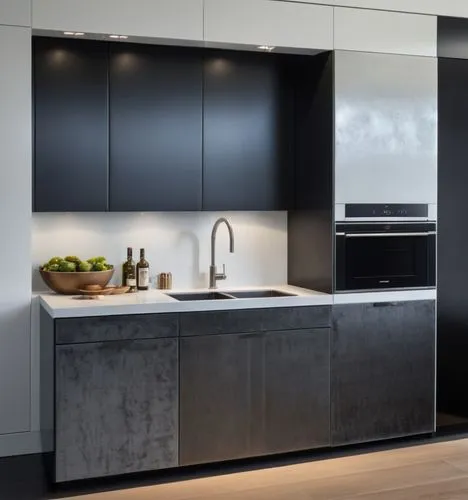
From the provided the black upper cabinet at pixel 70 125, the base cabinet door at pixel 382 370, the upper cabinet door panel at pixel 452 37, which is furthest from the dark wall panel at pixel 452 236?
the black upper cabinet at pixel 70 125

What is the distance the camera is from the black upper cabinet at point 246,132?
174 inches

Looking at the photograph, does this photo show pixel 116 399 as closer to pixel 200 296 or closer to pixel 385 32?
pixel 200 296

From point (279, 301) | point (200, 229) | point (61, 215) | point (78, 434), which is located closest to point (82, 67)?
point (61, 215)

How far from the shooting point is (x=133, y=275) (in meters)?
4.40

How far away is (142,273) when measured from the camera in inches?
174

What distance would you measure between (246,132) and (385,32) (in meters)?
0.97

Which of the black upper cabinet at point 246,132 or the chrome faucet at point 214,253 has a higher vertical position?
the black upper cabinet at point 246,132

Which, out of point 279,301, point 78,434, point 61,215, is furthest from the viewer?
point 61,215

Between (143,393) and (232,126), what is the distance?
1.62m

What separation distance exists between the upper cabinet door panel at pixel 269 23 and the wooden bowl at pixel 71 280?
1.41 meters

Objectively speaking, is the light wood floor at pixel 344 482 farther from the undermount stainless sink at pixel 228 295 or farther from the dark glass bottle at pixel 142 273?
the dark glass bottle at pixel 142 273

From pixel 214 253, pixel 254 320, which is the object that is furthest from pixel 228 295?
pixel 254 320

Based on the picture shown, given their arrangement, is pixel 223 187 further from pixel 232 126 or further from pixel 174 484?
pixel 174 484

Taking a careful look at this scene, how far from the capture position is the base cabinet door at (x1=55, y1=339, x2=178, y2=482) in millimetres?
3670
